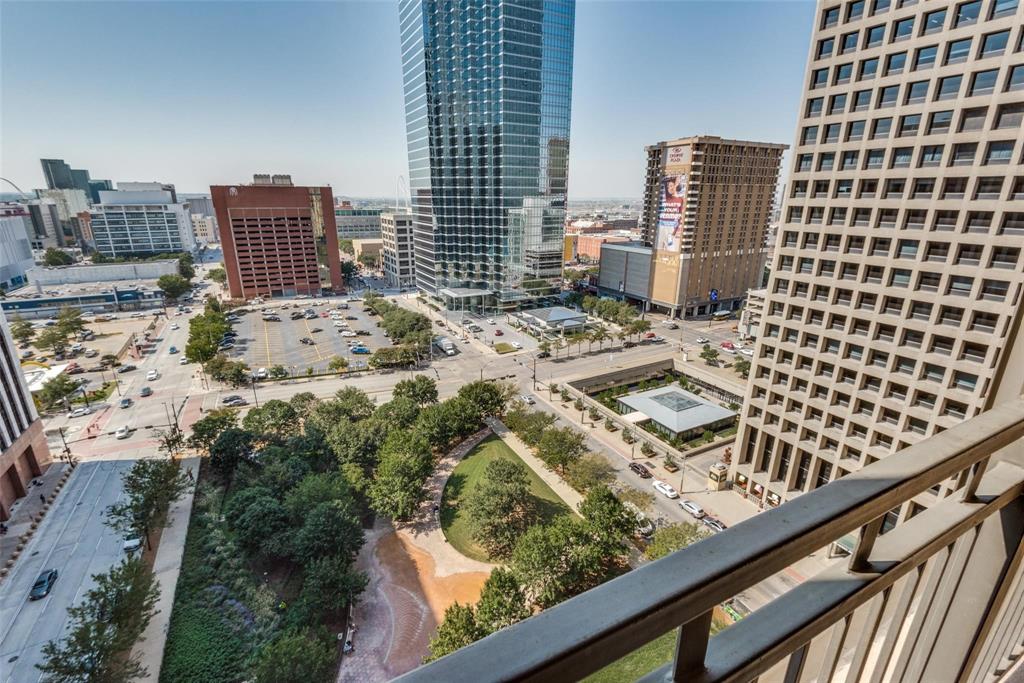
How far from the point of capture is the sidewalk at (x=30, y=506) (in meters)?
16.3

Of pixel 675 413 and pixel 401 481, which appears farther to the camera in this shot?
pixel 675 413

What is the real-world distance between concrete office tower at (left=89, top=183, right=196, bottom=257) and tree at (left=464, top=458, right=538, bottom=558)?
83.5m

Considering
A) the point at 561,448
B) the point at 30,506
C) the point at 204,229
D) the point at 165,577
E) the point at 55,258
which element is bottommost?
the point at 30,506

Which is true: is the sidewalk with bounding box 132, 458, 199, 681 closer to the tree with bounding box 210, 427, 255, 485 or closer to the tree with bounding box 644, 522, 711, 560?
the tree with bounding box 210, 427, 255, 485

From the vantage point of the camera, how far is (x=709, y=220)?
42.9 metres

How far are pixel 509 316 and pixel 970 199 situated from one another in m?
35.2

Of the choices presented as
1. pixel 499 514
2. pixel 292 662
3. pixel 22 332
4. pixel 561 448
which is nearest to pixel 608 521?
pixel 499 514

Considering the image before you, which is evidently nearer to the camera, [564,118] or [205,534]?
[205,534]

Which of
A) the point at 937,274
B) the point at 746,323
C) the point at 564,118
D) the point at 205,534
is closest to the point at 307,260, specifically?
the point at 564,118

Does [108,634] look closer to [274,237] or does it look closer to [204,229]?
[274,237]

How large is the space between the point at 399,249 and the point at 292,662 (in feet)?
184

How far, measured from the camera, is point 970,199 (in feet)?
41.4

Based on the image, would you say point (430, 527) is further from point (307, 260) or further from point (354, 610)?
point (307, 260)

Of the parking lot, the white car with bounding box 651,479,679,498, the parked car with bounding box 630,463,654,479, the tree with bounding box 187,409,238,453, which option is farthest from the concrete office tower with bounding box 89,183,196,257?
the white car with bounding box 651,479,679,498
